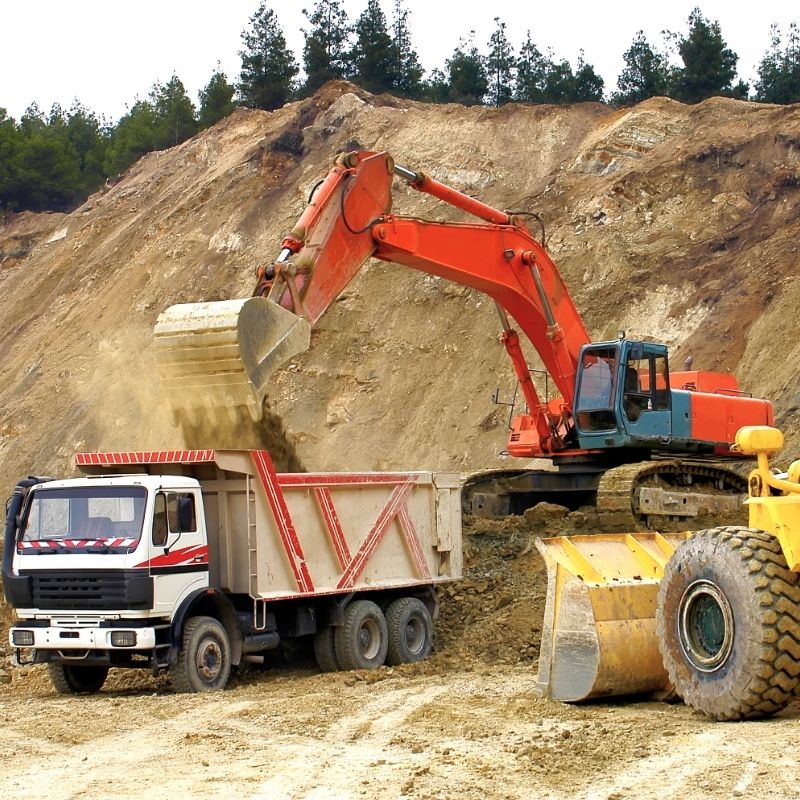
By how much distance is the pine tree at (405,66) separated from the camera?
5475 cm

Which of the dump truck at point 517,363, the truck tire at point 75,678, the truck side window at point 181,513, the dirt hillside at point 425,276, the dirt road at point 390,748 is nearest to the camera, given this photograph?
the dirt road at point 390,748

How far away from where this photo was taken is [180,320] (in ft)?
41.0

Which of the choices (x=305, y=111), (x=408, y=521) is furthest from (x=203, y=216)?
(x=408, y=521)

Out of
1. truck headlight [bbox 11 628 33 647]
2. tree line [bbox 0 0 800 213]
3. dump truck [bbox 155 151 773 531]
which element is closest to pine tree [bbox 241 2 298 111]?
tree line [bbox 0 0 800 213]

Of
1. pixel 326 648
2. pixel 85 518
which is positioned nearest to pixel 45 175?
pixel 326 648

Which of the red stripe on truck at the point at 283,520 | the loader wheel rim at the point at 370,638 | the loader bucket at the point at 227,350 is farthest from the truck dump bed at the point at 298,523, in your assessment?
the loader bucket at the point at 227,350

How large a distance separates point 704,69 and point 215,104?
2159 cm

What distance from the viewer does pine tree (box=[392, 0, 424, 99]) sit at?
54.8 m

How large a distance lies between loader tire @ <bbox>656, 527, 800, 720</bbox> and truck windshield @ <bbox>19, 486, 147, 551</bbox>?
485 cm

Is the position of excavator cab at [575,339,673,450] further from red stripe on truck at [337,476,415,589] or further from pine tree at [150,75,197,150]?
pine tree at [150,75,197,150]

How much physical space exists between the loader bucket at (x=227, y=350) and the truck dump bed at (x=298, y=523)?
0.78 metres

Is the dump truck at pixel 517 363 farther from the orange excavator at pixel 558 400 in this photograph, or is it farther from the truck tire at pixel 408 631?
the truck tire at pixel 408 631

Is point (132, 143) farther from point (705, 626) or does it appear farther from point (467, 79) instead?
point (705, 626)

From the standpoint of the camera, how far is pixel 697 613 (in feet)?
27.5
